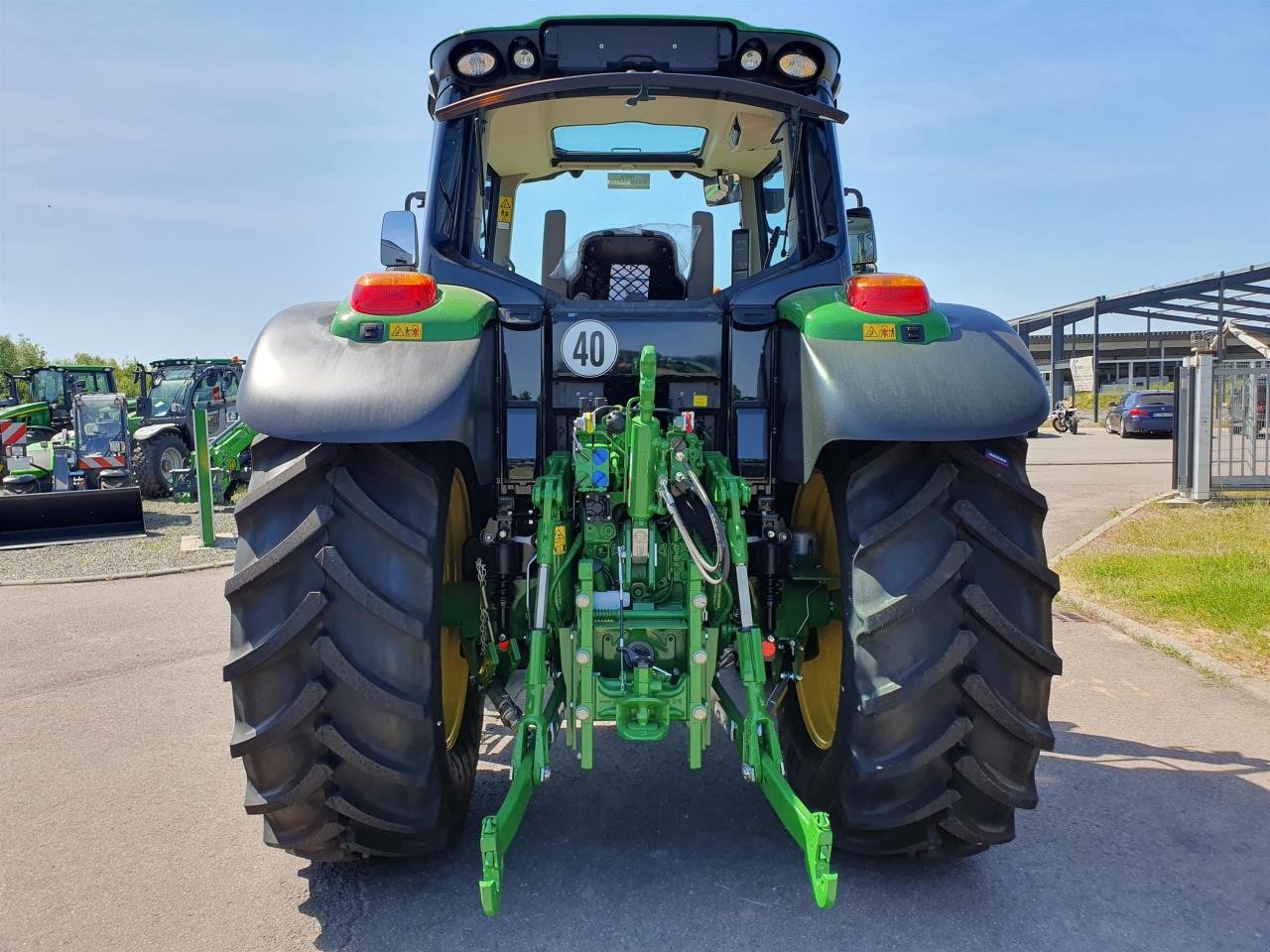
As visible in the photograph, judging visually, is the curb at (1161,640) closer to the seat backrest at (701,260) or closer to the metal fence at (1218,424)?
the seat backrest at (701,260)

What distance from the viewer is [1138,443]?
26500 mm

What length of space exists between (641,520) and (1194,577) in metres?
6.27

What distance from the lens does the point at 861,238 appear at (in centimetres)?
335

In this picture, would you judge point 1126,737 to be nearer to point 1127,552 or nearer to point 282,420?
point 282,420

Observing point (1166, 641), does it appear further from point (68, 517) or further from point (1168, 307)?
point (1168, 307)

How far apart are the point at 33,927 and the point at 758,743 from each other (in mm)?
2125

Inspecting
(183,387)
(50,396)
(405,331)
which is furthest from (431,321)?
(50,396)

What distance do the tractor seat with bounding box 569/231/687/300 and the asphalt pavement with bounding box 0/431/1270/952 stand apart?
74.6 inches

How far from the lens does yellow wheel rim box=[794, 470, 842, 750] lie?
3.07 m

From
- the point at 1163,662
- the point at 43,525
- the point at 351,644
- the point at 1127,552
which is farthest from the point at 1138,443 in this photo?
the point at 351,644

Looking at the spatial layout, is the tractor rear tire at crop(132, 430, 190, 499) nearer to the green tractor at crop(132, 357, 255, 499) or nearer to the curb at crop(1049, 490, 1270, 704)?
the green tractor at crop(132, 357, 255, 499)

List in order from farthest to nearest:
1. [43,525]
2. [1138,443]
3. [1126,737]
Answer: [1138,443] < [43,525] < [1126,737]

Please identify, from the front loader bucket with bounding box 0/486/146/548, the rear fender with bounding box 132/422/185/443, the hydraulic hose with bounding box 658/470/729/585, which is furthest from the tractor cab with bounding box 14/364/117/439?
the hydraulic hose with bounding box 658/470/729/585

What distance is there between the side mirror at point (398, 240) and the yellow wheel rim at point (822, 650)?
1.58 m
